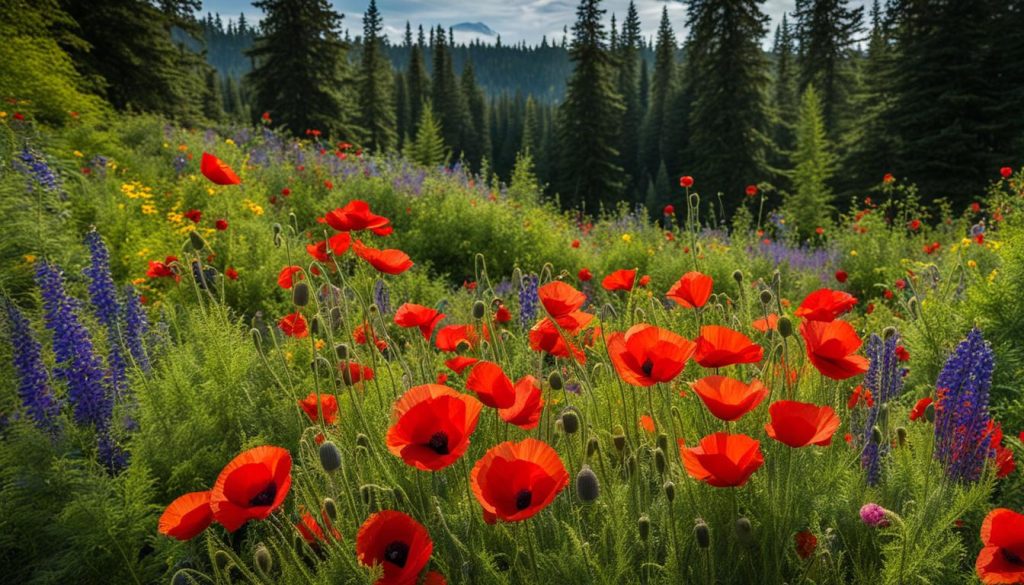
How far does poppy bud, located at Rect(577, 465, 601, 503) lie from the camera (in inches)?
42.6

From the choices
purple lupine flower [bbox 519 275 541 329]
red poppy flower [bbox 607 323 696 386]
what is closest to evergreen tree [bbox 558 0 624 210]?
purple lupine flower [bbox 519 275 541 329]

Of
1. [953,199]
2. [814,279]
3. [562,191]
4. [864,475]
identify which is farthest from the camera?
[562,191]

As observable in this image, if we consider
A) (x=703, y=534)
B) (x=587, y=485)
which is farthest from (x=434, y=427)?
(x=703, y=534)

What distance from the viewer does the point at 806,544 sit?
1.34 meters

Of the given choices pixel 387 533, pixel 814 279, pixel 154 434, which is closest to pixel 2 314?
pixel 154 434

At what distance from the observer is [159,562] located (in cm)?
170

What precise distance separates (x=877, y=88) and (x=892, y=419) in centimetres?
2107

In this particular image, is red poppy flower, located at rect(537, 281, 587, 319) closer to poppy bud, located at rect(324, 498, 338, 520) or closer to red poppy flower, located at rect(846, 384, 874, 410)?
poppy bud, located at rect(324, 498, 338, 520)

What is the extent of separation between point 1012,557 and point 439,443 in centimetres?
97

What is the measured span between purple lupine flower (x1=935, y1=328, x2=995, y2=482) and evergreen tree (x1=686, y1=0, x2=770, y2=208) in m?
23.8

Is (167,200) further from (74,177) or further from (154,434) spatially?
(154,434)

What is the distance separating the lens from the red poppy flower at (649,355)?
3.82 feet

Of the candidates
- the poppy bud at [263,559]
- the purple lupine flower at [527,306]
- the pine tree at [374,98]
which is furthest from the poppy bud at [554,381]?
the pine tree at [374,98]

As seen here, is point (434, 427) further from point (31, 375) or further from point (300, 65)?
point (300, 65)
